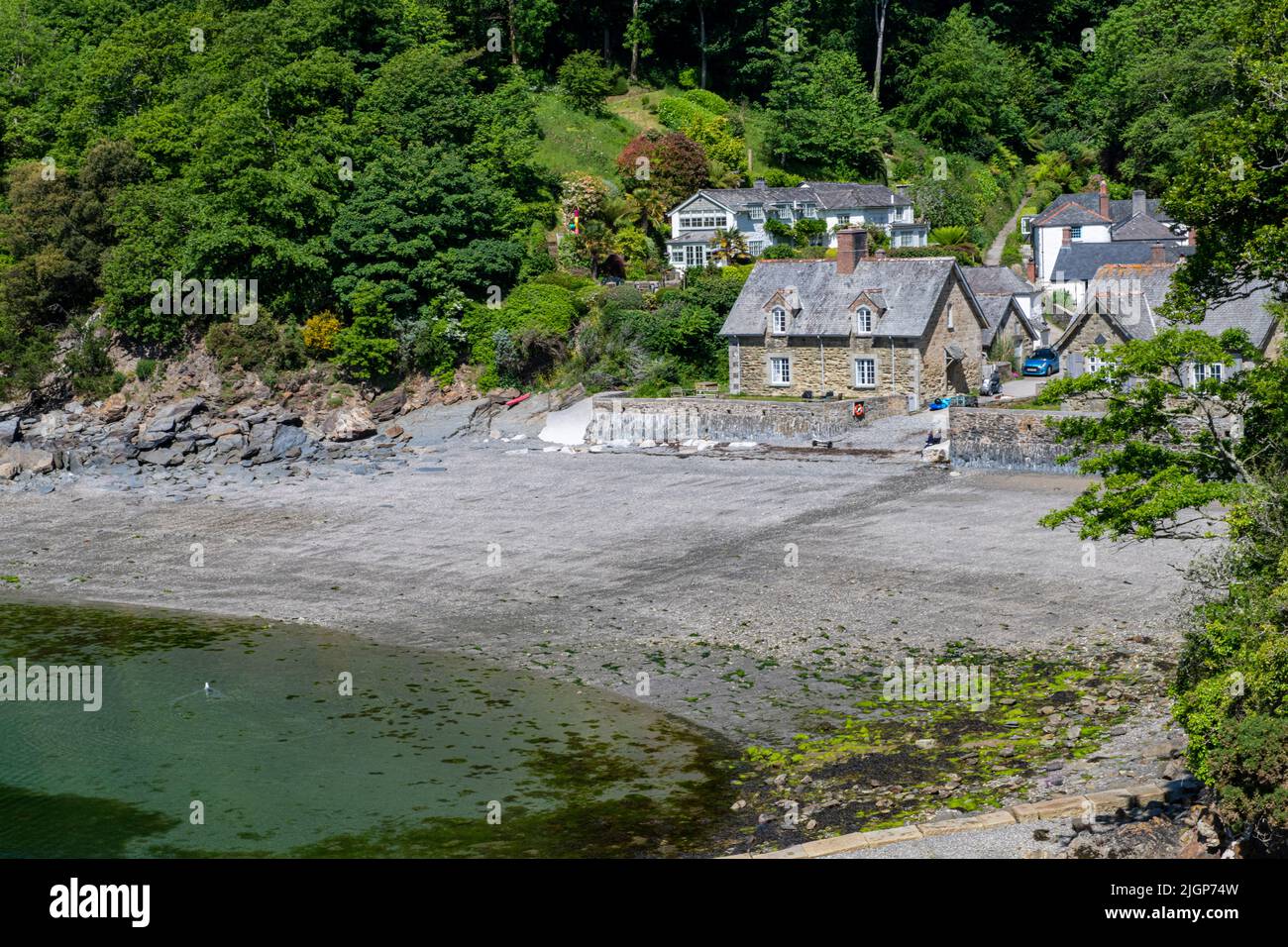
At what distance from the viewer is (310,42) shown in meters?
69.6

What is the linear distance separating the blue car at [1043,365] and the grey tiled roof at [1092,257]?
10738 millimetres

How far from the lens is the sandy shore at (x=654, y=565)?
2802cm

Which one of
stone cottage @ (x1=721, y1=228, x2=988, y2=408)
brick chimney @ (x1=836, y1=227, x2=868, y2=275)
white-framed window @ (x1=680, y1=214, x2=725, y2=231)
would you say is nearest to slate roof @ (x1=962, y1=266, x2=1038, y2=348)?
stone cottage @ (x1=721, y1=228, x2=988, y2=408)

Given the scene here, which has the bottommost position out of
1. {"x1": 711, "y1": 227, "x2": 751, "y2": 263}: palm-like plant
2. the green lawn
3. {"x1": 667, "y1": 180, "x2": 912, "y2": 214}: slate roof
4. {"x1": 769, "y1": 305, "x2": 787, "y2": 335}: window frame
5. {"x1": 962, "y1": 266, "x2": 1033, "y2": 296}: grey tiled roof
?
{"x1": 769, "y1": 305, "x2": 787, "y2": 335}: window frame

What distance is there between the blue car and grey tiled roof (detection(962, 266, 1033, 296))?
205 inches

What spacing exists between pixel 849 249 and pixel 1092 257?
20271 millimetres

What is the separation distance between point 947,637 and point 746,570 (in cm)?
697

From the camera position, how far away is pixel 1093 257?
68.9 m

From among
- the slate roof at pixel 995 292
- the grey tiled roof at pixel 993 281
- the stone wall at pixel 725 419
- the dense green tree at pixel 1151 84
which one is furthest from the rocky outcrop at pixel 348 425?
the dense green tree at pixel 1151 84

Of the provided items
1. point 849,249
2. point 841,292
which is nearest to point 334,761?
point 841,292

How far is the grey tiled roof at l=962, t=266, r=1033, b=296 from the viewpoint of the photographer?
63406mm

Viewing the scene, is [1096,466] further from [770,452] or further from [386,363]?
[386,363]

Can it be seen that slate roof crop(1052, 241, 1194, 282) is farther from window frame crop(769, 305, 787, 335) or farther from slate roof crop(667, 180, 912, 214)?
window frame crop(769, 305, 787, 335)

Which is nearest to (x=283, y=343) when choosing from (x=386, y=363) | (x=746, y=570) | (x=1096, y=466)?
(x=386, y=363)
